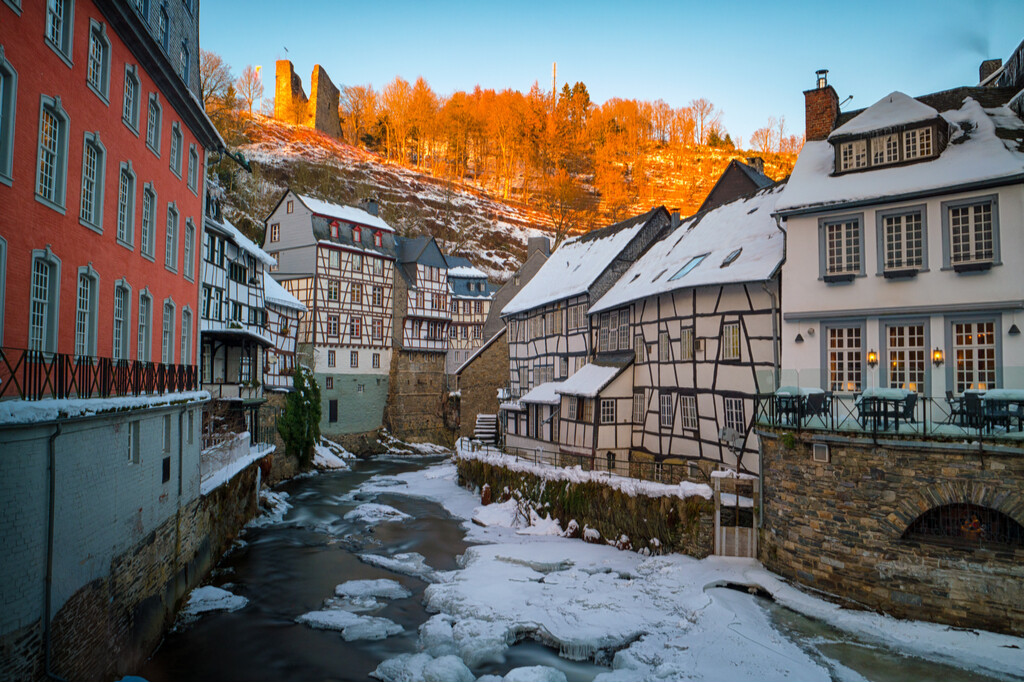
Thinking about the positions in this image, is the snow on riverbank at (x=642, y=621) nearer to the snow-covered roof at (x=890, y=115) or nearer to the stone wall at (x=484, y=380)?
the snow-covered roof at (x=890, y=115)

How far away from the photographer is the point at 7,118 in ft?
27.8

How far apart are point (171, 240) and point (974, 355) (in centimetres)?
1856

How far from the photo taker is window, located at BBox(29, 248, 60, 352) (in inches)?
369

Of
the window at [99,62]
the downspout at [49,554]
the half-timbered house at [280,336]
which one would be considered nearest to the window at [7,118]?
the window at [99,62]

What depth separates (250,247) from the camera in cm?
2847

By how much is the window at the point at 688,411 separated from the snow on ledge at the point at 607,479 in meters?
2.32

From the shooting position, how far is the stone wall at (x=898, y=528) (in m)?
11.4

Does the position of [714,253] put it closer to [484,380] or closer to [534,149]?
[484,380]

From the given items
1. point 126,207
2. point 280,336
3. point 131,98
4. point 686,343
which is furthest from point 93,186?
point 280,336

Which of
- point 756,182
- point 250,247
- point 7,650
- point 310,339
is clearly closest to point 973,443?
point 7,650

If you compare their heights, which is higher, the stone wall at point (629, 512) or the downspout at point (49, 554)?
the downspout at point (49, 554)

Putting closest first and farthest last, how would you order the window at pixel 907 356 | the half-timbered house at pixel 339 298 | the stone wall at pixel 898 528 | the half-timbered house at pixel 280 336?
the stone wall at pixel 898 528, the window at pixel 907 356, the half-timbered house at pixel 280 336, the half-timbered house at pixel 339 298

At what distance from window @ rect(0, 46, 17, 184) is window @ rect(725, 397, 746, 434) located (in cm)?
1640

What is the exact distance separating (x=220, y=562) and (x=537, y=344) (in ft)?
55.5
